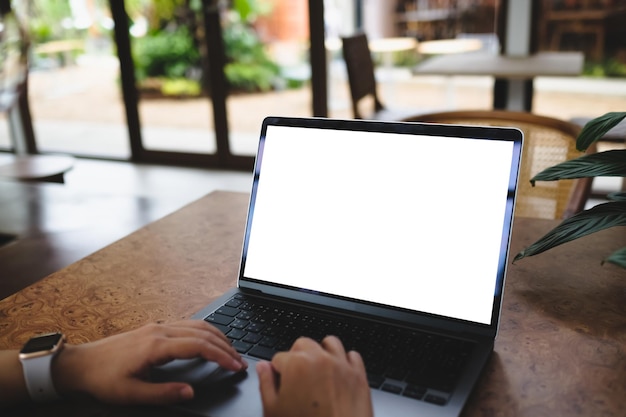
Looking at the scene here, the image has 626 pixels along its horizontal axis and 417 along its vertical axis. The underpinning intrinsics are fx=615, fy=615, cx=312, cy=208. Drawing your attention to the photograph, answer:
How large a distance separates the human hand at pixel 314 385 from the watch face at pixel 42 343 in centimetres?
26

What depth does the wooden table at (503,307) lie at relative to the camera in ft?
2.26

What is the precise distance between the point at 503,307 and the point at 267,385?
411 millimetres

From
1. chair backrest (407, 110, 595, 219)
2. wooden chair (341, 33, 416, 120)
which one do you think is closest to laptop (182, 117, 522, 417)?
chair backrest (407, 110, 595, 219)

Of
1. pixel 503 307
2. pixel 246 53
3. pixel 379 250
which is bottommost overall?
pixel 503 307

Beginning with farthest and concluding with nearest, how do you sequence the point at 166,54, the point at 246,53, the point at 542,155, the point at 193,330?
the point at 166,54 < the point at 246,53 < the point at 542,155 < the point at 193,330

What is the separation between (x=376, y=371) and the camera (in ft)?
2.33

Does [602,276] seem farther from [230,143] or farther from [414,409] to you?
[230,143]

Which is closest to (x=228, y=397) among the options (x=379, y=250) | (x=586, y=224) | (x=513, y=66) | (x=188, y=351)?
(x=188, y=351)

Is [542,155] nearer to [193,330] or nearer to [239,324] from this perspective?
[239,324]

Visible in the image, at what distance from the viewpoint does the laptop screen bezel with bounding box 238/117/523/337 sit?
777mm

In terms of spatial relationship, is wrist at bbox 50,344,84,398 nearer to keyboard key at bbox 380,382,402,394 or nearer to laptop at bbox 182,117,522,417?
laptop at bbox 182,117,522,417

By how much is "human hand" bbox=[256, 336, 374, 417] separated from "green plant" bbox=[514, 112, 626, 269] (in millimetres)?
372

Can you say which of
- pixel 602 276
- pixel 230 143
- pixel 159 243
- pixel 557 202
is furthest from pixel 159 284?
pixel 230 143

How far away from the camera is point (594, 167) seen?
854 mm
